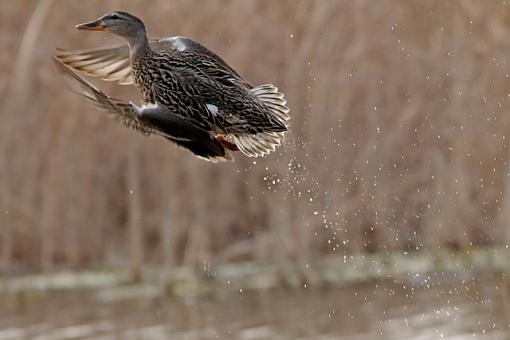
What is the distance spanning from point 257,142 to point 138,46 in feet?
1.89

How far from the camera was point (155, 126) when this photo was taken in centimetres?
547

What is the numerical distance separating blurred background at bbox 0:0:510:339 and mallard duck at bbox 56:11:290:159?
588 centimetres

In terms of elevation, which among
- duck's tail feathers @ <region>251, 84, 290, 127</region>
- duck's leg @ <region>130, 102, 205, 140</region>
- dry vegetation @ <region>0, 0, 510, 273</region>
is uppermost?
dry vegetation @ <region>0, 0, 510, 273</region>

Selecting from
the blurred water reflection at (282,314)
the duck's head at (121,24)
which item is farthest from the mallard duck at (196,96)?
the blurred water reflection at (282,314)

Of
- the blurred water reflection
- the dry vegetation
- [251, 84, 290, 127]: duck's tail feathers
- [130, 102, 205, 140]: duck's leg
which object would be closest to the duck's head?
[130, 102, 205, 140]: duck's leg

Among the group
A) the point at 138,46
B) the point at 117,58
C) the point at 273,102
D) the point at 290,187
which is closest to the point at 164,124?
the point at 138,46

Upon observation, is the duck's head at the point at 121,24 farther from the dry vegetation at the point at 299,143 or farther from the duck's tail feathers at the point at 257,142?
the dry vegetation at the point at 299,143

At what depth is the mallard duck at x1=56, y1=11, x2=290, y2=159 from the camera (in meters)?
5.54

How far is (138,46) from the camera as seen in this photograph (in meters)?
5.69

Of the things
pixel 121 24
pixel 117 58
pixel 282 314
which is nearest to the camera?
pixel 121 24

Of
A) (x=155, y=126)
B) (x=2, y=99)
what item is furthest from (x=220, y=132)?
(x=2, y=99)

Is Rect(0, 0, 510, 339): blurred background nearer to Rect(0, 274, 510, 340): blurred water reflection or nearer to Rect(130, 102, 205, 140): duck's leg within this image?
Rect(0, 274, 510, 340): blurred water reflection

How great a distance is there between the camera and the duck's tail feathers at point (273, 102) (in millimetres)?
5793

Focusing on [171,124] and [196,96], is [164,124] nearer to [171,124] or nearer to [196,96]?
[171,124]
